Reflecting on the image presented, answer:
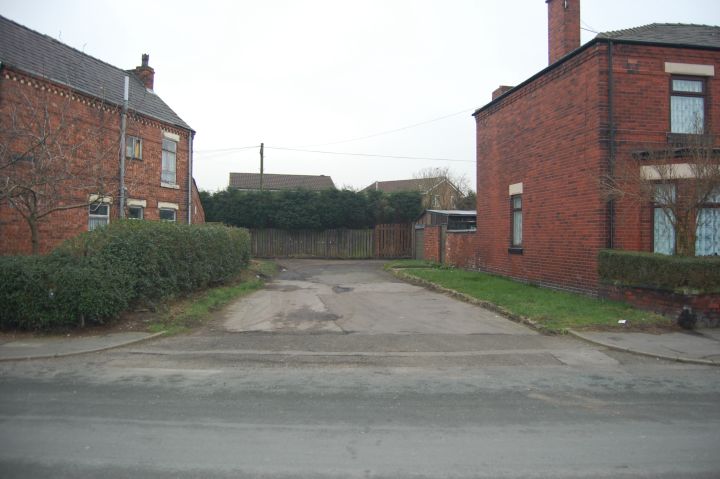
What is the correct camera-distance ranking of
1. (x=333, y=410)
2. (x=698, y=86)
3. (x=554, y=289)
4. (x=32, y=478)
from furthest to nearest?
1. (x=554, y=289)
2. (x=698, y=86)
3. (x=333, y=410)
4. (x=32, y=478)

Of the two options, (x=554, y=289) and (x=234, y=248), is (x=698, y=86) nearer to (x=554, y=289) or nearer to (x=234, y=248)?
(x=554, y=289)

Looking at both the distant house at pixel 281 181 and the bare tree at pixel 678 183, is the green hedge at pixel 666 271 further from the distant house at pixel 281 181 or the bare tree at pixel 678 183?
the distant house at pixel 281 181

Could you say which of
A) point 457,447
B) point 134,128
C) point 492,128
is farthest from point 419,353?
point 134,128

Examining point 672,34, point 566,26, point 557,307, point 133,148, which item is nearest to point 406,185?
point 133,148

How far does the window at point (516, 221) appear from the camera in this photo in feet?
54.1

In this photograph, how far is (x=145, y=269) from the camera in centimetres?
1045

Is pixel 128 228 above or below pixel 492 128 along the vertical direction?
below

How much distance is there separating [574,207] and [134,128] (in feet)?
50.5

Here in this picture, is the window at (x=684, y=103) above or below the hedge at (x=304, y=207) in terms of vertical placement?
above

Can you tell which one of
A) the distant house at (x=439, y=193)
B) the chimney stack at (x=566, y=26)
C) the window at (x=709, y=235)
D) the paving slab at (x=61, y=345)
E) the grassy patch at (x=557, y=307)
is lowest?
the paving slab at (x=61, y=345)

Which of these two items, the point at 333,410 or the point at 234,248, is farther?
the point at 234,248

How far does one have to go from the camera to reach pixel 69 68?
16.8m

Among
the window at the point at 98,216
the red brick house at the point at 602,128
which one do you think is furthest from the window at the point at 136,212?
the red brick house at the point at 602,128

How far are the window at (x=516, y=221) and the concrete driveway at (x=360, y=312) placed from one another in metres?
3.58
